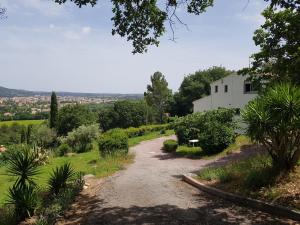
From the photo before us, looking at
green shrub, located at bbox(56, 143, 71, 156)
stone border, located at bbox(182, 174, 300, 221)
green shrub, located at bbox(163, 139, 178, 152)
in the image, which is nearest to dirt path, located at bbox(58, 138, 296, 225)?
stone border, located at bbox(182, 174, 300, 221)

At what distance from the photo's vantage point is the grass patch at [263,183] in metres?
9.11

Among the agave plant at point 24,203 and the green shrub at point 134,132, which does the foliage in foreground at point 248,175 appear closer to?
the agave plant at point 24,203

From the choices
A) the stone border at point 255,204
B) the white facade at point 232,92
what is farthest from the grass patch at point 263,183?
the white facade at point 232,92

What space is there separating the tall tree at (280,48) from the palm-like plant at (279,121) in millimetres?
2787

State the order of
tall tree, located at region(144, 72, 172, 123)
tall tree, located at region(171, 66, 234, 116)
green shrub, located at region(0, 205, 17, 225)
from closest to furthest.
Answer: green shrub, located at region(0, 205, 17, 225) → tall tree, located at region(171, 66, 234, 116) → tall tree, located at region(144, 72, 172, 123)

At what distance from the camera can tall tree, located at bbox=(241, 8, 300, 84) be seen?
14345 millimetres

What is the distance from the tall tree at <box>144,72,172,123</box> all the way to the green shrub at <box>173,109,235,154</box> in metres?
48.3

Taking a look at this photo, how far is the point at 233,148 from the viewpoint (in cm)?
2177

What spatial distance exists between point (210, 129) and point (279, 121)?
496 inches

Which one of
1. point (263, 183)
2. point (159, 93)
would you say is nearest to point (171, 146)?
point (263, 183)

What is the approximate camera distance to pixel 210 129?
22.4 m

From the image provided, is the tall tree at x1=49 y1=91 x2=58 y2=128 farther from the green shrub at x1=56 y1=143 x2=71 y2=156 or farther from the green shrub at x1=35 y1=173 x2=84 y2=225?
the green shrub at x1=35 y1=173 x2=84 y2=225

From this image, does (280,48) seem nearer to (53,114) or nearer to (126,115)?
(53,114)

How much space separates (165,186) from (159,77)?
2569 inches
